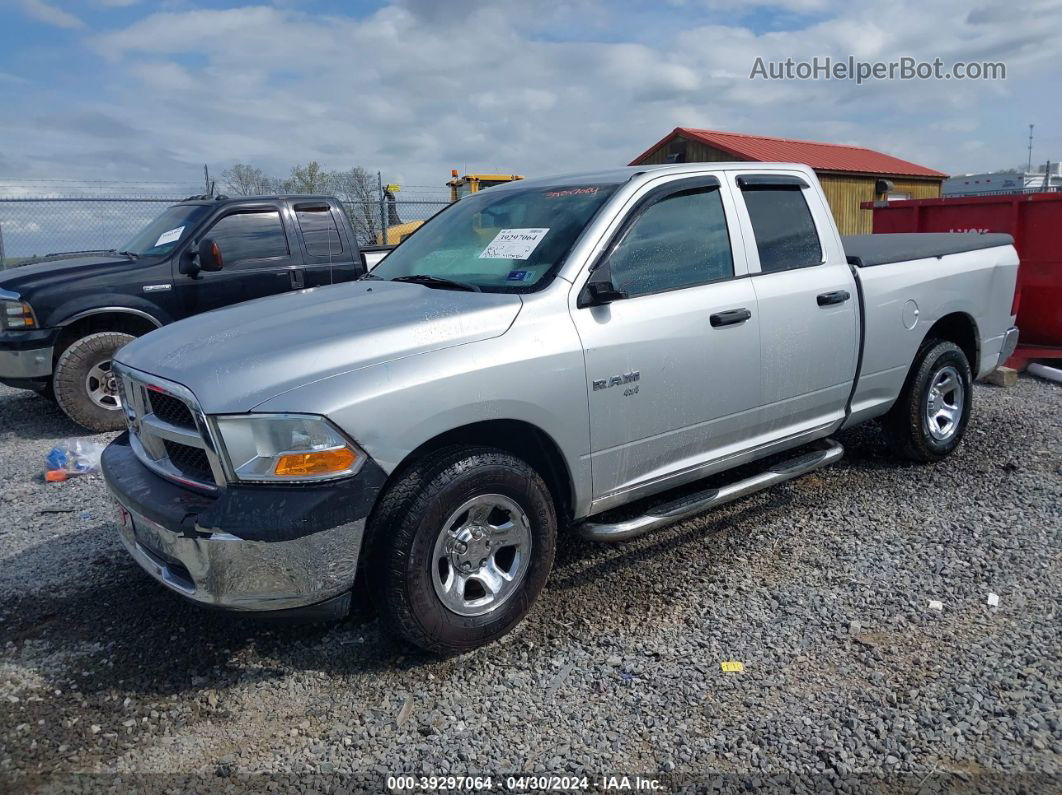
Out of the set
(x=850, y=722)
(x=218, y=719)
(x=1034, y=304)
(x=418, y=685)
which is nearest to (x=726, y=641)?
(x=850, y=722)

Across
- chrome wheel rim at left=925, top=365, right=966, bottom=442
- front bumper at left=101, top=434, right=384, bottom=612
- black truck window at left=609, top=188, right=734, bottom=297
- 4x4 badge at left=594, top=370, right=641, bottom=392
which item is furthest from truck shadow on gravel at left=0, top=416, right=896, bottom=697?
chrome wheel rim at left=925, top=365, right=966, bottom=442

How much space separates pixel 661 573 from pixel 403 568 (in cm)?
155

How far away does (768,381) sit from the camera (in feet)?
13.3

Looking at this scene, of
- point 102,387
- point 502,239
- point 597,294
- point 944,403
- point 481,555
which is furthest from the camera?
point 102,387

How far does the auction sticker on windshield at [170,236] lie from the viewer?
24.3 feet

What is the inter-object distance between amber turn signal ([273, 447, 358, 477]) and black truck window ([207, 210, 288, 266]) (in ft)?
17.1

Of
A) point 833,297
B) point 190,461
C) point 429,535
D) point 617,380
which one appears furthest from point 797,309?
point 190,461

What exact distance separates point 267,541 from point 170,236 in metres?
5.67

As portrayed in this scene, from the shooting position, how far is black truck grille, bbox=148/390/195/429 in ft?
9.91

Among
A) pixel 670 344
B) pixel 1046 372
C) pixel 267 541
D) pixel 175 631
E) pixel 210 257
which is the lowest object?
pixel 1046 372

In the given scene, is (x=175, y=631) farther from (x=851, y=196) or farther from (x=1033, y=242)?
(x=851, y=196)

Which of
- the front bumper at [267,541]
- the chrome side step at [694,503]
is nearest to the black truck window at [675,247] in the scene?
the chrome side step at [694,503]

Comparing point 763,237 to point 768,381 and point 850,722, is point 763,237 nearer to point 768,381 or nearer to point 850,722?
point 768,381

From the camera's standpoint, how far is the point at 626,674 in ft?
10.3
